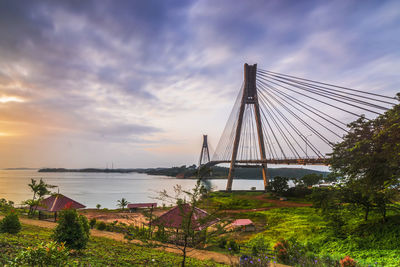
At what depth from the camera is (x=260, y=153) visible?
3628 cm

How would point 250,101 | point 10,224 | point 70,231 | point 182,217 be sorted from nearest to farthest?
point 182,217 → point 70,231 → point 10,224 → point 250,101

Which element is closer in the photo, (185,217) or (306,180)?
(185,217)

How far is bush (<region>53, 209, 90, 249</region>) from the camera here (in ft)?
26.8

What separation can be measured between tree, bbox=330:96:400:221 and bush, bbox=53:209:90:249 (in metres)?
12.9

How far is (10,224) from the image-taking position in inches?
416

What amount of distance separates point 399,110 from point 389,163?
2.59m

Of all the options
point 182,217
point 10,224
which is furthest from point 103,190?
point 182,217

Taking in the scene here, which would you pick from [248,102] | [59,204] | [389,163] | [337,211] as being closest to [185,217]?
[389,163]

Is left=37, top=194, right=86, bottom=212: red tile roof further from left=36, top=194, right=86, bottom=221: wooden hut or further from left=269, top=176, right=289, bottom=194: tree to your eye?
left=269, top=176, right=289, bottom=194: tree

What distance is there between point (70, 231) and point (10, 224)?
4.89 m

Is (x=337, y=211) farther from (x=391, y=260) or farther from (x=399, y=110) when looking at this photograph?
(x=399, y=110)

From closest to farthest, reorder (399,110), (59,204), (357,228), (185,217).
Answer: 1. (185,217)
2. (399,110)
3. (357,228)
4. (59,204)

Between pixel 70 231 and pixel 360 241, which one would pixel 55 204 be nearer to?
pixel 70 231

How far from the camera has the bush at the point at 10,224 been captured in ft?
34.0
